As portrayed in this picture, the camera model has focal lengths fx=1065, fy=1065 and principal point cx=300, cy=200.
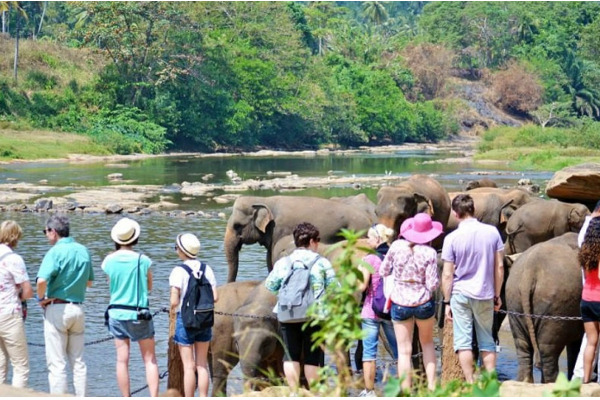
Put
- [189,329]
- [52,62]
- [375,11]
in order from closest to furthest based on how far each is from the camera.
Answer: [189,329] < [52,62] < [375,11]

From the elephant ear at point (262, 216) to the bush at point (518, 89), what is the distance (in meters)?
88.9

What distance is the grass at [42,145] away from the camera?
167 feet

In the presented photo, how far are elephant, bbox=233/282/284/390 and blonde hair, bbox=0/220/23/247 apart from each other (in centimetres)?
226

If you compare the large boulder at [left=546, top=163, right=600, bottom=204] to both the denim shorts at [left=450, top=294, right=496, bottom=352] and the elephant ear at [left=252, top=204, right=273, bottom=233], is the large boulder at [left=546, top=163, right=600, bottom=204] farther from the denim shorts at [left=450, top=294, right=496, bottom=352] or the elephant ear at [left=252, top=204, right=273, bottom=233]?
the denim shorts at [left=450, top=294, right=496, bottom=352]

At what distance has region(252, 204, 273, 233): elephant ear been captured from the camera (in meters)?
16.6

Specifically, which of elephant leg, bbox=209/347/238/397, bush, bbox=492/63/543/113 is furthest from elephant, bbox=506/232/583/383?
bush, bbox=492/63/543/113

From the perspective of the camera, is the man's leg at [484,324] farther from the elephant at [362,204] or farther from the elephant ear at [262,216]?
the elephant at [362,204]

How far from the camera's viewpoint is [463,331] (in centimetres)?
902

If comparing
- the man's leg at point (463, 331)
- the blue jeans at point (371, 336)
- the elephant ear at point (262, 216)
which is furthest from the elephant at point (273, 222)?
the man's leg at point (463, 331)

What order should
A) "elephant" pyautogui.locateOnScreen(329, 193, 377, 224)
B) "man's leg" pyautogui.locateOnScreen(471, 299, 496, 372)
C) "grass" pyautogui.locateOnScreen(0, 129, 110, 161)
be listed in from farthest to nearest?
"grass" pyautogui.locateOnScreen(0, 129, 110, 161) → "elephant" pyautogui.locateOnScreen(329, 193, 377, 224) → "man's leg" pyautogui.locateOnScreen(471, 299, 496, 372)

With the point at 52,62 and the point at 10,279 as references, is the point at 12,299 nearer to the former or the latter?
the point at 10,279

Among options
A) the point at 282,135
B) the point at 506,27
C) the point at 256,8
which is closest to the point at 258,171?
the point at 282,135

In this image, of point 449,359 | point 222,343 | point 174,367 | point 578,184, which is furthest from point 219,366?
point 578,184

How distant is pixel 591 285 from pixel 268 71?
65389 mm
